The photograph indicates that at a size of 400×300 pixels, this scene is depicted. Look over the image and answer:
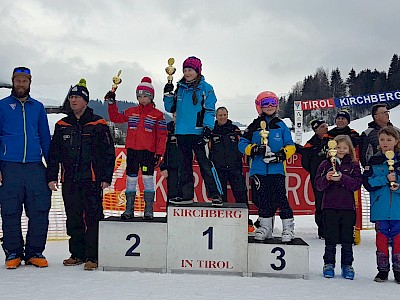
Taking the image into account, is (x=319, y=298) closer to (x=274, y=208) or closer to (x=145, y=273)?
(x=274, y=208)

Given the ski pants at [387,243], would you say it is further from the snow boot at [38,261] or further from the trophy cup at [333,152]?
the snow boot at [38,261]

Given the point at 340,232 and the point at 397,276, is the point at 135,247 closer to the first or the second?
the point at 340,232

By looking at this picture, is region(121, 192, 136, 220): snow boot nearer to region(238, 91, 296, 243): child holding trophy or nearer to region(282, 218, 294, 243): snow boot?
region(238, 91, 296, 243): child holding trophy

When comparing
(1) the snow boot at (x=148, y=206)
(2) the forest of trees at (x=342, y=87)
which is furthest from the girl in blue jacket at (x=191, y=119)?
(2) the forest of trees at (x=342, y=87)

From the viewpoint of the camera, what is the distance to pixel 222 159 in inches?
236

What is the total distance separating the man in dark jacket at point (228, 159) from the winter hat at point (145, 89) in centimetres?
151

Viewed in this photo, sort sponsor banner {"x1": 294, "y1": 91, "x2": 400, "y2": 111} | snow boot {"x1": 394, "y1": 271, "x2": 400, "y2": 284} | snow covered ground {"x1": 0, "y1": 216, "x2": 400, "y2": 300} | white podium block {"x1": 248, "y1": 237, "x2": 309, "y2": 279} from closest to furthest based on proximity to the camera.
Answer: snow covered ground {"x1": 0, "y1": 216, "x2": 400, "y2": 300} < snow boot {"x1": 394, "y1": 271, "x2": 400, "y2": 284} < white podium block {"x1": 248, "y1": 237, "x2": 309, "y2": 279} < sponsor banner {"x1": 294, "y1": 91, "x2": 400, "y2": 111}

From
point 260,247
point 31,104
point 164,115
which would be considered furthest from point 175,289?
point 31,104

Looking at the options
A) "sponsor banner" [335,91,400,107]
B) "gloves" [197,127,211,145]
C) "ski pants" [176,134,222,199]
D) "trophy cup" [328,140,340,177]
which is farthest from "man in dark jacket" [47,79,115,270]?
"sponsor banner" [335,91,400,107]

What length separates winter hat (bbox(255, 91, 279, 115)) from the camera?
184 inches

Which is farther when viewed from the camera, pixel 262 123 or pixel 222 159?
pixel 222 159

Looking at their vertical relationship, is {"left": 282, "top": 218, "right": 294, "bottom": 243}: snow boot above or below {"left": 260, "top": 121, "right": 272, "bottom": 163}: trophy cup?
below

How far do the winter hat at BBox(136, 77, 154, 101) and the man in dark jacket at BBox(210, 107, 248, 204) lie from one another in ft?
4.95

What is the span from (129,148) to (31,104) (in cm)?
115
